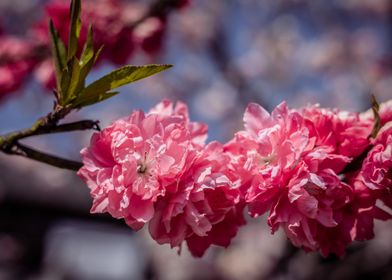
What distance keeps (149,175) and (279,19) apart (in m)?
5.29

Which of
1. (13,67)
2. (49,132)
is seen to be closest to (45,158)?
(49,132)

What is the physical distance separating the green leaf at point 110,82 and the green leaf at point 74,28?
0.22 ft

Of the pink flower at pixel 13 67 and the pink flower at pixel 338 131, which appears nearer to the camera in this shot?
the pink flower at pixel 338 131

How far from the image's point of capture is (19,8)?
5.75 m

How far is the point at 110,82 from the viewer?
3.10ft

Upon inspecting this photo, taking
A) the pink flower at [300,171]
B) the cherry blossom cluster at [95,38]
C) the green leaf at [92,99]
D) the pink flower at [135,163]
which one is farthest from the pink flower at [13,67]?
the pink flower at [300,171]

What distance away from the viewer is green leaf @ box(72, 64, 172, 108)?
0.91m

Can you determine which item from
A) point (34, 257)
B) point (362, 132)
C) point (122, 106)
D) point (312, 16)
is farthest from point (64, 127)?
point (122, 106)

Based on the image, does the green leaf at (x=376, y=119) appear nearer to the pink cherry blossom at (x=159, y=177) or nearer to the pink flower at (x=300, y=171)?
the pink flower at (x=300, y=171)

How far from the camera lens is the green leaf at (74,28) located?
98 cm

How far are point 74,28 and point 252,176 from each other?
0.41 metres

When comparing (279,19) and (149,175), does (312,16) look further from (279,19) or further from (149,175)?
(149,175)

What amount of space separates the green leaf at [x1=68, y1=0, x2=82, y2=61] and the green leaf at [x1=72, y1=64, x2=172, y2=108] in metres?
0.07

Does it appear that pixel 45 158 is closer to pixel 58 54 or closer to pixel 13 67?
pixel 58 54
